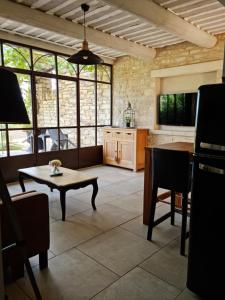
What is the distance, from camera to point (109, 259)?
86.7 inches

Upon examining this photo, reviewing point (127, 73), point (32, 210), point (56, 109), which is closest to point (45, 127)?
point (56, 109)

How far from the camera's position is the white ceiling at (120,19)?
11.2 ft

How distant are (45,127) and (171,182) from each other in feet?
12.0

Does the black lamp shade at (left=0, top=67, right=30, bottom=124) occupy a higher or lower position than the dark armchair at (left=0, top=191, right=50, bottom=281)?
higher

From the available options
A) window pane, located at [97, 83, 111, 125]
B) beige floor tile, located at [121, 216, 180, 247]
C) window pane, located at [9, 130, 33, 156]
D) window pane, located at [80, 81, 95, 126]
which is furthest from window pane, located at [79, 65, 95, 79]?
beige floor tile, located at [121, 216, 180, 247]

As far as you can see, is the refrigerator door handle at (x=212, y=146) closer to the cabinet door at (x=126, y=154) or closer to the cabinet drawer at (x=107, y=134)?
the cabinet door at (x=126, y=154)

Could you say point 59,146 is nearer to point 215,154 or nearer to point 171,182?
point 171,182

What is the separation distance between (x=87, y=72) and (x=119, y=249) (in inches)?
187

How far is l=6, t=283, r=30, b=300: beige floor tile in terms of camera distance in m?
1.72

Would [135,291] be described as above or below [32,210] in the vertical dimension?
below

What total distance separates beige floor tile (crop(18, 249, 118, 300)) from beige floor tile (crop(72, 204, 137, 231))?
2.31 ft

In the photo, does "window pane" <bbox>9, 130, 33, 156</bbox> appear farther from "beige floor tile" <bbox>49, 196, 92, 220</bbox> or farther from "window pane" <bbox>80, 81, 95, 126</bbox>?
"beige floor tile" <bbox>49, 196, 92, 220</bbox>

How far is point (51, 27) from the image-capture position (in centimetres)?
381

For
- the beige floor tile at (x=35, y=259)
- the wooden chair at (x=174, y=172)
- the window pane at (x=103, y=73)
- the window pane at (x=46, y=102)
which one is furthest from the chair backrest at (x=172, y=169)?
the window pane at (x=103, y=73)
